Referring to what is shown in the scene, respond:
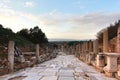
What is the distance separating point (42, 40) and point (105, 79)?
31391mm

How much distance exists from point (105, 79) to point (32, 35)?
102ft

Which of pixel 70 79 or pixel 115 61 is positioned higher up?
pixel 115 61

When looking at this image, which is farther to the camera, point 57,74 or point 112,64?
point 57,74

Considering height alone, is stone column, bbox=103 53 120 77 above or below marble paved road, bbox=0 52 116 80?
above

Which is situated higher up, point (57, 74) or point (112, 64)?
point (112, 64)

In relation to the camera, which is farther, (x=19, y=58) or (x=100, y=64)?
(x=19, y=58)

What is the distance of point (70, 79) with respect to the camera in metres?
8.43

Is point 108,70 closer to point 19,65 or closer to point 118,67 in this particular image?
point 118,67

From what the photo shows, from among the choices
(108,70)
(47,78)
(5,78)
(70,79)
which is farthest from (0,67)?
(108,70)

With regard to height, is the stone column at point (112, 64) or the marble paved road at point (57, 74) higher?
the stone column at point (112, 64)

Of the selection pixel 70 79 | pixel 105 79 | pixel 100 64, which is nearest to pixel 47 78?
pixel 70 79

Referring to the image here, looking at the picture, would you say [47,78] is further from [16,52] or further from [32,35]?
[32,35]

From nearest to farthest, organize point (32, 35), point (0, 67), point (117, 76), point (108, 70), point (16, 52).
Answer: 1. point (117, 76)
2. point (108, 70)
3. point (0, 67)
4. point (16, 52)
5. point (32, 35)

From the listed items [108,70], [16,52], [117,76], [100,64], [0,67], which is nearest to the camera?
[117,76]
